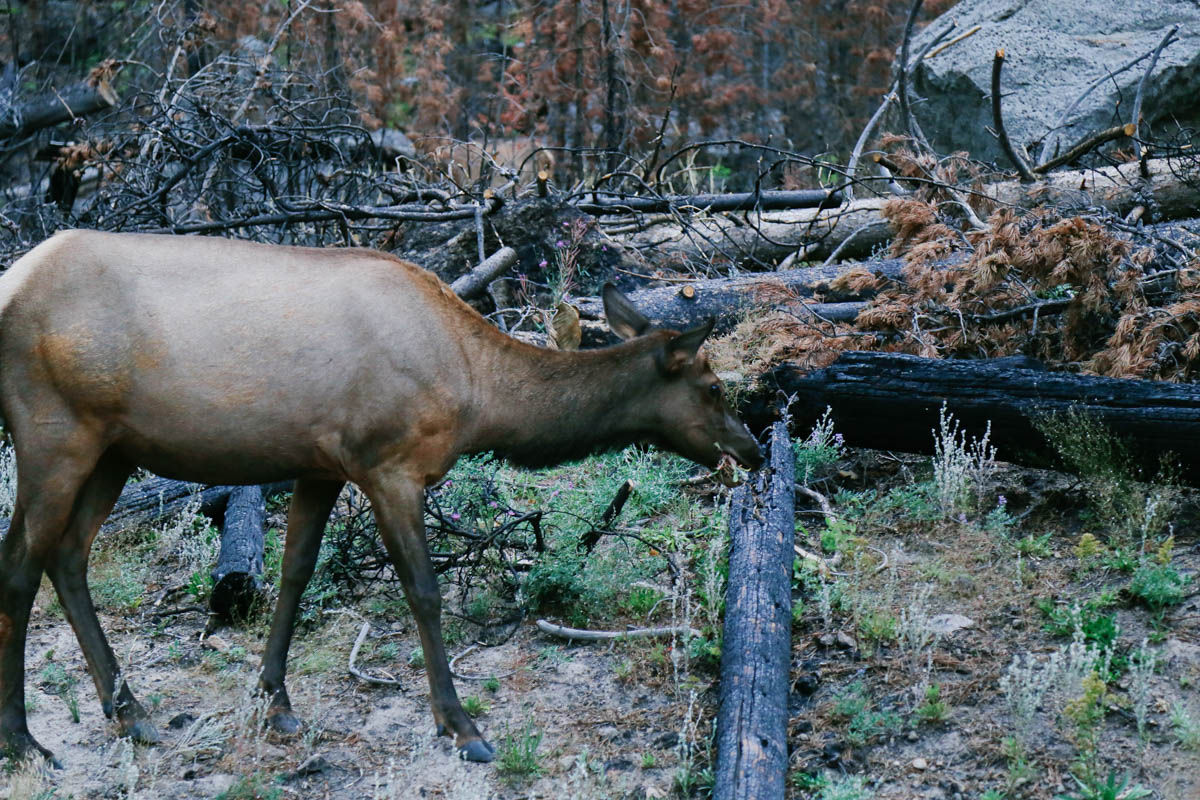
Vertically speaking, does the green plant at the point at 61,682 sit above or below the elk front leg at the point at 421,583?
below

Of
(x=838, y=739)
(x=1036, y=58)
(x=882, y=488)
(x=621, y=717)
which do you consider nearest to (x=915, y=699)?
(x=838, y=739)

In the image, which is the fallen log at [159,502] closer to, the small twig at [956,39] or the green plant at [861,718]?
the green plant at [861,718]

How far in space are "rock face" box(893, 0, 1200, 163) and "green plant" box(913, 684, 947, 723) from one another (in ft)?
25.2

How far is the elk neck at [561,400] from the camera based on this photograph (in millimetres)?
5602

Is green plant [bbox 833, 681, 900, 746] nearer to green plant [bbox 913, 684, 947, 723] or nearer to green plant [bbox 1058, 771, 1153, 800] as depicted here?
green plant [bbox 913, 684, 947, 723]

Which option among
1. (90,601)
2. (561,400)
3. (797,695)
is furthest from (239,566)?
(797,695)

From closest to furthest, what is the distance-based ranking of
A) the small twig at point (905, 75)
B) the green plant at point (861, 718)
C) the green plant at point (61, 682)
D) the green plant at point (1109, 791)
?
the green plant at point (1109, 791) → the green plant at point (861, 718) → the green plant at point (61, 682) → the small twig at point (905, 75)

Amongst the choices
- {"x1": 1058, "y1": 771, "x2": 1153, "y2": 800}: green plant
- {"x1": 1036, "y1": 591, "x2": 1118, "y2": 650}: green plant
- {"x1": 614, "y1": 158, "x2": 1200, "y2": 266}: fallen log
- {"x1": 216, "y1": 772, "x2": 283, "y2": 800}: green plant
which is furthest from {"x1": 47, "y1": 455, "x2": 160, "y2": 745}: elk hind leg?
{"x1": 614, "y1": 158, "x2": 1200, "y2": 266}: fallen log

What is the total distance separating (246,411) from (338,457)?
435 mm

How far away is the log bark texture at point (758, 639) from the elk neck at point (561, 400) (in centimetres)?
83

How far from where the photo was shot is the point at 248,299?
17.0 feet

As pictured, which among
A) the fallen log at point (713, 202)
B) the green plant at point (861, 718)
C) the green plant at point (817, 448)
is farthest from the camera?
the fallen log at point (713, 202)

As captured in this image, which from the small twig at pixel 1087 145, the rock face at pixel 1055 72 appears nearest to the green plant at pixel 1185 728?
the small twig at pixel 1087 145

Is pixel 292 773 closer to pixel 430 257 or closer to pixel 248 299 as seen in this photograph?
pixel 248 299
